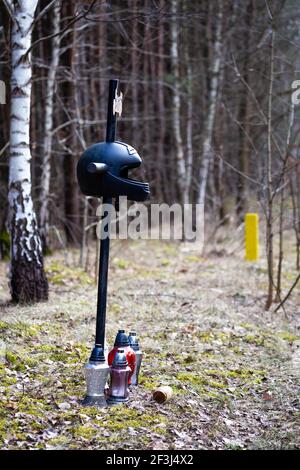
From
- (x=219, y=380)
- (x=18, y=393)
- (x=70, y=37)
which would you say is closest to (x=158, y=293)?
(x=219, y=380)

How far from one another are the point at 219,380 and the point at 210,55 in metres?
14.9

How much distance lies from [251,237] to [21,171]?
6832 millimetres

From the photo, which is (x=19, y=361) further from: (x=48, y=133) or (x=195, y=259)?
(x=195, y=259)

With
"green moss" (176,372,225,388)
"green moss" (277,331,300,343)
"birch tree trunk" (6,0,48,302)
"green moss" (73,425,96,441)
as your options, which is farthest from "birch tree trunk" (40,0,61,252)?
"green moss" (73,425,96,441)

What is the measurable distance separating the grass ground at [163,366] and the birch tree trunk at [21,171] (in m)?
0.43

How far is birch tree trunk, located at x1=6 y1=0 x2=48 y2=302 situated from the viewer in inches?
314

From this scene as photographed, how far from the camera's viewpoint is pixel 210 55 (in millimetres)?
19406

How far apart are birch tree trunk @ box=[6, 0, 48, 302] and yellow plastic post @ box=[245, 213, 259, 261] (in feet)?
20.8

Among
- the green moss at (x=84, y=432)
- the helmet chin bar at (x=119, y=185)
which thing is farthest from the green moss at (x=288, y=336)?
the green moss at (x=84, y=432)

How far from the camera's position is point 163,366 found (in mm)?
6340

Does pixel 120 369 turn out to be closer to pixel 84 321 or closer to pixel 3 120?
pixel 84 321

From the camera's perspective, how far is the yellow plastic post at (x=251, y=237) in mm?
13672

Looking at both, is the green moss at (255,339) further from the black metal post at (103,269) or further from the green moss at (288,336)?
the black metal post at (103,269)

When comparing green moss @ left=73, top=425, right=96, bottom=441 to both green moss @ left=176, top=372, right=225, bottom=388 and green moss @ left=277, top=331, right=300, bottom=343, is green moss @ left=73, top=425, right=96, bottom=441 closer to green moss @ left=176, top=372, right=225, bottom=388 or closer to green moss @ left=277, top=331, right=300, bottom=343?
green moss @ left=176, top=372, right=225, bottom=388
